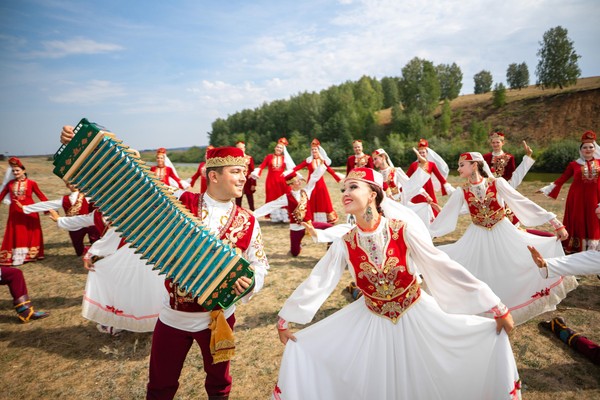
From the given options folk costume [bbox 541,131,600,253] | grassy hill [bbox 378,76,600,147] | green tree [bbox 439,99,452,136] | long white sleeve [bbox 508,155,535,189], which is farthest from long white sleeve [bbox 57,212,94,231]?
green tree [bbox 439,99,452,136]

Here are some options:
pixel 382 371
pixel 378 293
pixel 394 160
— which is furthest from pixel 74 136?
pixel 394 160

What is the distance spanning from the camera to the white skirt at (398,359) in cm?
261

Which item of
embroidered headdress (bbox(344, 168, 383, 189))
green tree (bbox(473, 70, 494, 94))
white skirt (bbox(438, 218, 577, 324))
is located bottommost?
white skirt (bbox(438, 218, 577, 324))

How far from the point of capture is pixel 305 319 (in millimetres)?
2803

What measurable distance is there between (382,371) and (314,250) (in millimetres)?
6152

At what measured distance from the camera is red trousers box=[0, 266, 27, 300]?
17.0ft

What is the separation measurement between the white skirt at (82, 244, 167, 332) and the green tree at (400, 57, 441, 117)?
58.1 metres

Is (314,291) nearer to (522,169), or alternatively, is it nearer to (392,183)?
(392,183)

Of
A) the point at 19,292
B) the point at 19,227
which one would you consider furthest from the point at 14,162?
the point at 19,292

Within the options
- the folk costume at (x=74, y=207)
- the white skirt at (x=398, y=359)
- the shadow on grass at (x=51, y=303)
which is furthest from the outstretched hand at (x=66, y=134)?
the shadow on grass at (x=51, y=303)

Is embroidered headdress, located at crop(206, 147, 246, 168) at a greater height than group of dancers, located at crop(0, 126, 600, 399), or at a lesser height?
greater

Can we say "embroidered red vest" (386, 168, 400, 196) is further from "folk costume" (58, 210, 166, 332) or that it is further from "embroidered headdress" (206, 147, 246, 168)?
"embroidered headdress" (206, 147, 246, 168)

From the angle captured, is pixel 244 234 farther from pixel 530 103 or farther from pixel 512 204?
pixel 530 103

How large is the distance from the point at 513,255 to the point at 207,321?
4.85m
